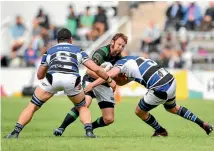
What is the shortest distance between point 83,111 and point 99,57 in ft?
3.69

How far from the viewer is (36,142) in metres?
12.6

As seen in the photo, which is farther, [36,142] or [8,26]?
[8,26]

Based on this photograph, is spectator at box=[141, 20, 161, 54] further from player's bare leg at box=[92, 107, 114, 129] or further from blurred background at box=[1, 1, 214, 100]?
player's bare leg at box=[92, 107, 114, 129]

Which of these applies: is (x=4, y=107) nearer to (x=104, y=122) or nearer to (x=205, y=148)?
(x=104, y=122)

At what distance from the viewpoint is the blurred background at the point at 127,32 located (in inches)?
1189

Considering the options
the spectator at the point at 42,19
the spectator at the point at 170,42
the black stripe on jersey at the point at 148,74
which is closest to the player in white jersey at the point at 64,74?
the black stripe on jersey at the point at 148,74

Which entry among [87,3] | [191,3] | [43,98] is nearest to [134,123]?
[43,98]

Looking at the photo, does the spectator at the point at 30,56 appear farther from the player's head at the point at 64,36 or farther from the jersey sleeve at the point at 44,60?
the player's head at the point at 64,36

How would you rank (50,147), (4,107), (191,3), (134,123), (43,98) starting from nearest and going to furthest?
(50,147) < (43,98) < (134,123) < (4,107) < (191,3)

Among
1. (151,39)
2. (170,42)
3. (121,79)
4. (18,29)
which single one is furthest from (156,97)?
(18,29)

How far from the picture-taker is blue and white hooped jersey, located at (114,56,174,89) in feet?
45.5

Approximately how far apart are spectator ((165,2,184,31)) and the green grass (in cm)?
594

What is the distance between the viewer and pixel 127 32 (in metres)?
34.7

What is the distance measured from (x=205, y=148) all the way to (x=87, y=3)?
2373cm
